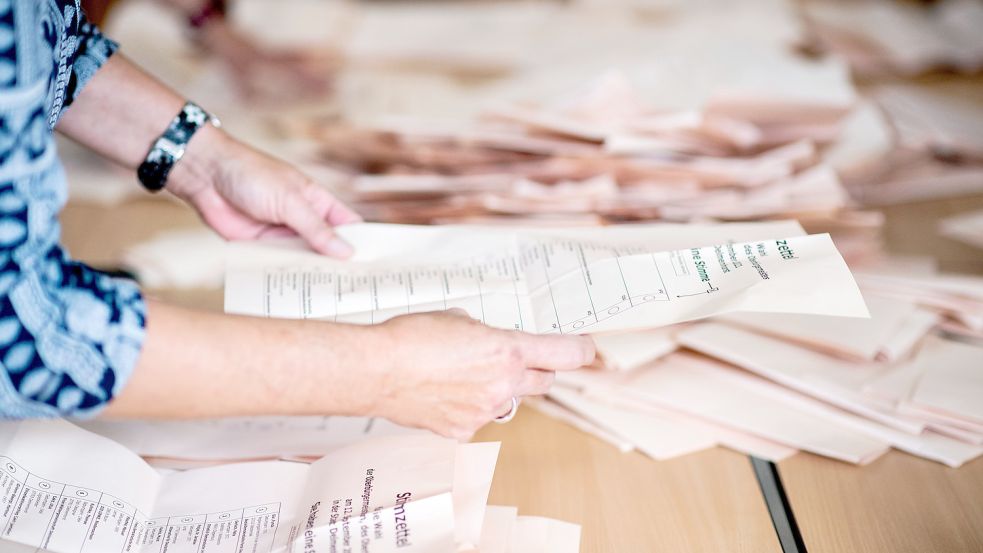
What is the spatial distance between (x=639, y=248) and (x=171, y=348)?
1.66ft

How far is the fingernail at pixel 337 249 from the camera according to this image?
3.20 feet

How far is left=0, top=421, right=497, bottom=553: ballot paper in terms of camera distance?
749 mm

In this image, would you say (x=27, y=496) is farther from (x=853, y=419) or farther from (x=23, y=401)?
(x=853, y=419)

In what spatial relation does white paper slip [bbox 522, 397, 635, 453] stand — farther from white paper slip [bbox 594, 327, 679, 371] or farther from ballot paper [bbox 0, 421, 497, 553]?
ballot paper [bbox 0, 421, 497, 553]

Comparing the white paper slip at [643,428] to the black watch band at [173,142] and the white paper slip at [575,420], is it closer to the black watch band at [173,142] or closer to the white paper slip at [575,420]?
the white paper slip at [575,420]

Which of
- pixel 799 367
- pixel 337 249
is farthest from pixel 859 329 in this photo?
pixel 337 249

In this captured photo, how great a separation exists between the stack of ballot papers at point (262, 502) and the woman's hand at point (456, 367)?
77 mm

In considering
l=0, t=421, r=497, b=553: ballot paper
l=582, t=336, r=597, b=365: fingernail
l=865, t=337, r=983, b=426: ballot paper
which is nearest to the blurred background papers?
l=865, t=337, r=983, b=426: ballot paper

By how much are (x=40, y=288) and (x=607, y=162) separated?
0.84 metres

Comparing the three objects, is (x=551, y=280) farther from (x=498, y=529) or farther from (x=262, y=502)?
(x=262, y=502)

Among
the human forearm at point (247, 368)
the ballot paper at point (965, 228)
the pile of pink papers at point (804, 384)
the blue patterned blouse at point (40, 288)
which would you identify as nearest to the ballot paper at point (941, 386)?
the pile of pink papers at point (804, 384)

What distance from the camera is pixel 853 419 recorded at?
97 cm

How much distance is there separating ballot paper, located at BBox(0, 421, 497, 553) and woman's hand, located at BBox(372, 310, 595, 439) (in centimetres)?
8

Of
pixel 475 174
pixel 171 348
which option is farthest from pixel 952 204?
pixel 171 348
